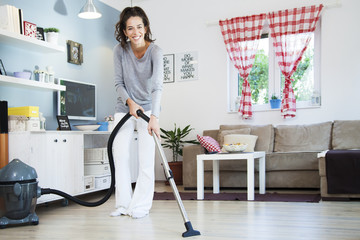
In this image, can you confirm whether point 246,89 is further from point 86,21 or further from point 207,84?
point 86,21

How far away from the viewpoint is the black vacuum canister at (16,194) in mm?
2561

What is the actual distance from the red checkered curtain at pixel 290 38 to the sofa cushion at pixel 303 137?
0.92 feet

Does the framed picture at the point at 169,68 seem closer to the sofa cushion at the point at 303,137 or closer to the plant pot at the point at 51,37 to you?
the sofa cushion at the point at 303,137

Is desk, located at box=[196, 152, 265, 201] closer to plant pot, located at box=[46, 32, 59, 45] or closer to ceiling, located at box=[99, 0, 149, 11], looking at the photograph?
plant pot, located at box=[46, 32, 59, 45]

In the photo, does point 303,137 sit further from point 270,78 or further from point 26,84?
point 26,84

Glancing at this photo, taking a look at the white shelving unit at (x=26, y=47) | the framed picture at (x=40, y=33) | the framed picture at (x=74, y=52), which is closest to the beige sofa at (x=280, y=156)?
the framed picture at (x=74, y=52)

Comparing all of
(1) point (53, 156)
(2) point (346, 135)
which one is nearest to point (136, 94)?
(1) point (53, 156)

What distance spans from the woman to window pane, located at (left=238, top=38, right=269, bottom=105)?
2.89m

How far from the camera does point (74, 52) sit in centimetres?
477

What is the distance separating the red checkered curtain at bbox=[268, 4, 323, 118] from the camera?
511cm

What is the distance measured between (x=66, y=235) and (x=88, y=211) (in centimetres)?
92

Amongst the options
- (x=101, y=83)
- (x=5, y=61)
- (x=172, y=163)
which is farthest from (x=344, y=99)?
(x=5, y=61)

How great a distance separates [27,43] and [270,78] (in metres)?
3.15

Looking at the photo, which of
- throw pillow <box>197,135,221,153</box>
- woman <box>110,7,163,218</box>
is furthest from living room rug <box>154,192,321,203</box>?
woman <box>110,7,163,218</box>
